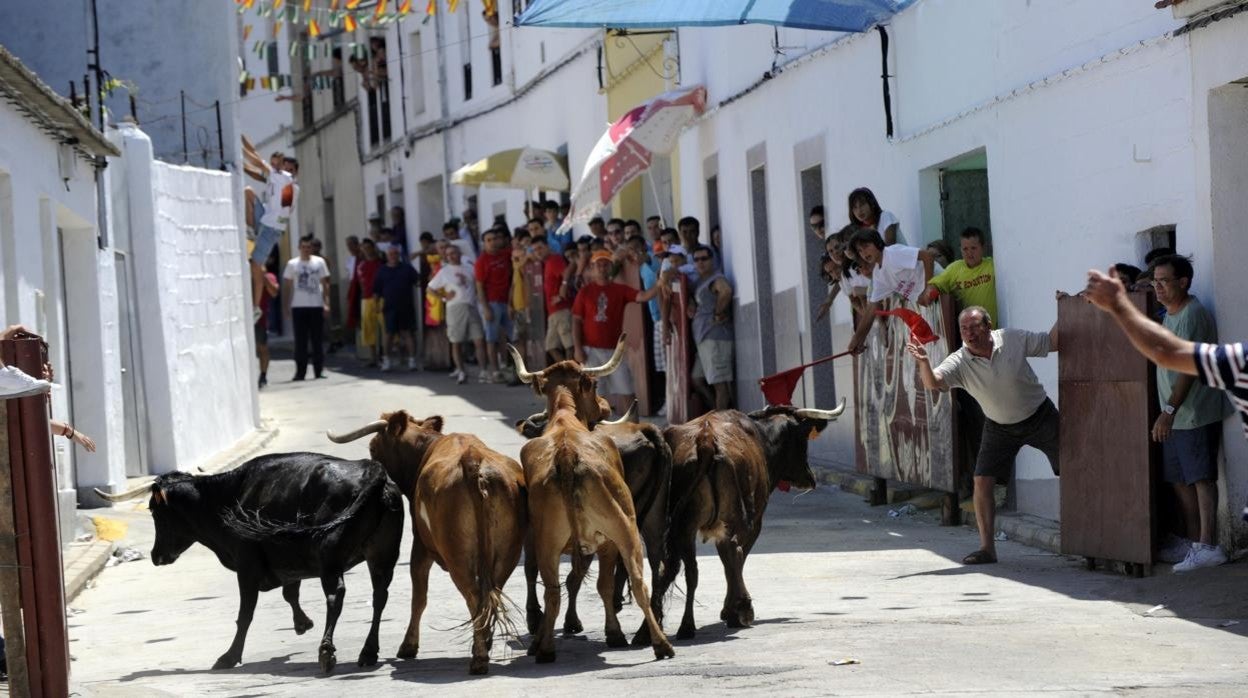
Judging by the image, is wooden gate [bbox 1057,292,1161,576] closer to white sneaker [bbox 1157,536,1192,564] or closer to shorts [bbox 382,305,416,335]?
A: white sneaker [bbox 1157,536,1192,564]

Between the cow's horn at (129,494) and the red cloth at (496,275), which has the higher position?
the red cloth at (496,275)

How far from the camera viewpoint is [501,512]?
9.41m

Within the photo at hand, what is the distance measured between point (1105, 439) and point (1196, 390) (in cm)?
78

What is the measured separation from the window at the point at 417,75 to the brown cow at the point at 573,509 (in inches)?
1143

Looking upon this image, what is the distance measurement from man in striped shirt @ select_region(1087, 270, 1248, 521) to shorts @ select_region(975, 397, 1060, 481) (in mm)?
6157

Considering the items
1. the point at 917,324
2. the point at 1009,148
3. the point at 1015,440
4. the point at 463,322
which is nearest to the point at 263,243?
the point at 463,322

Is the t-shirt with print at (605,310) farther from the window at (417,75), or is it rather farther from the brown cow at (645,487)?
the window at (417,75)

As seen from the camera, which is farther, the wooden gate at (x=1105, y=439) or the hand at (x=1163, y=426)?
the wooden gate at (x=1105, y=439)

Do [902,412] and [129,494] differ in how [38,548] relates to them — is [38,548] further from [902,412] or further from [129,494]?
[129,494]

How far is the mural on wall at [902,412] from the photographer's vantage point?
567 inches

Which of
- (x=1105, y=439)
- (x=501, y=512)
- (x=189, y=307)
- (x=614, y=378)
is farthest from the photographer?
(x=614, y=378)

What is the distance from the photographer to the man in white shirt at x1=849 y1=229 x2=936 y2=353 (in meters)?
14.8

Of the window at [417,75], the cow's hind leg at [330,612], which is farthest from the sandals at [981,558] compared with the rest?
the window at [417,75]

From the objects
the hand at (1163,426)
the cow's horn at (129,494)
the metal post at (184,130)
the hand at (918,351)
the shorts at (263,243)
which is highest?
the metal post at (184,130)
